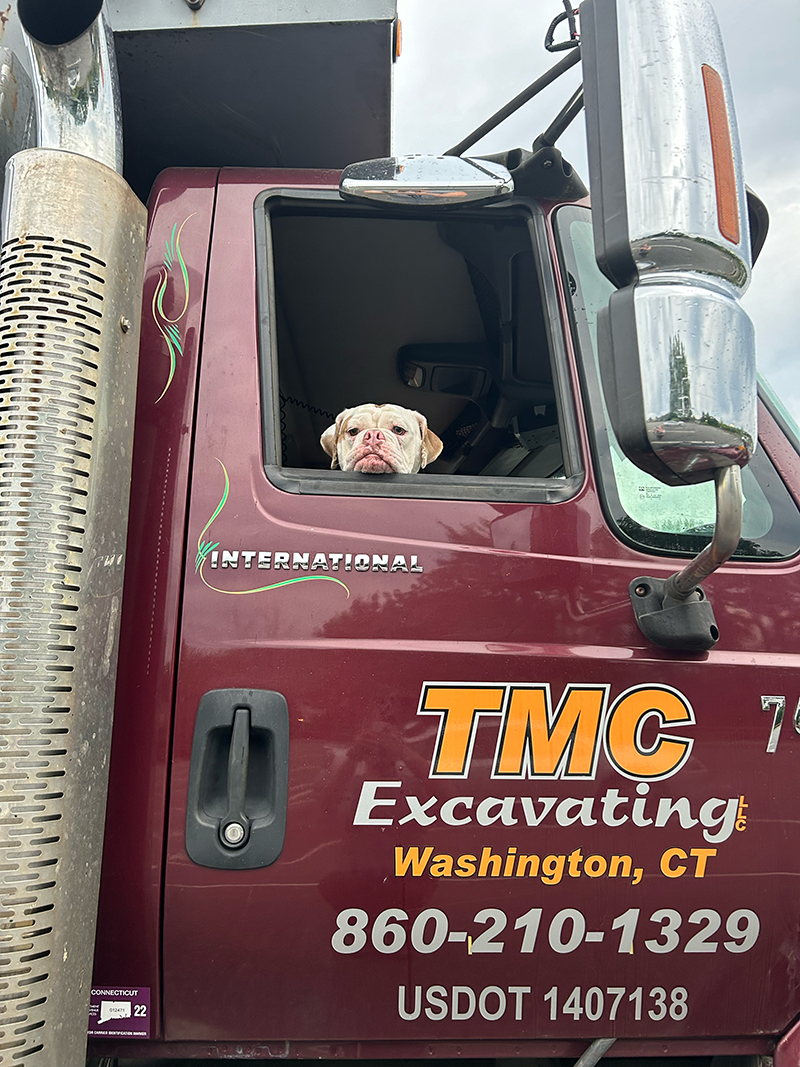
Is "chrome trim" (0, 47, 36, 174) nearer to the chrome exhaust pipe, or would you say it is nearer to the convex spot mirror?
the chrome exhaust pipe

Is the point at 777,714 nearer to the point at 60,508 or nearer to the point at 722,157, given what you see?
the point at 722,157

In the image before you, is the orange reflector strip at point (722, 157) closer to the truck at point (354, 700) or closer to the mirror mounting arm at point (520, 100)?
the truck at point (354, 700)

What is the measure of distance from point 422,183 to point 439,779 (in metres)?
1.23

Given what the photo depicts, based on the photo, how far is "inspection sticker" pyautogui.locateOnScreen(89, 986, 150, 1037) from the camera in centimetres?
133

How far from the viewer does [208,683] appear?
4.54ft

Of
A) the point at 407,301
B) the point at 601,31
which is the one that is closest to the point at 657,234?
the point at 601,31

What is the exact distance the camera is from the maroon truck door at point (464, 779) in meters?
1.35

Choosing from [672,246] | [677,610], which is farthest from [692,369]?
[677,610]

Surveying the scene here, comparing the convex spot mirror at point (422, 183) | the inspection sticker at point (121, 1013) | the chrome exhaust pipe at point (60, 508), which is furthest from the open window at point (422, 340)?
the inspection sticker at point (121, 1013)

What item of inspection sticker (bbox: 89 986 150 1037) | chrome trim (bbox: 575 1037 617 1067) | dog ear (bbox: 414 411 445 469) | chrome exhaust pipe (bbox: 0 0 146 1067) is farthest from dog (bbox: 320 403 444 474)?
chrome trim (bbox: 575 1037 617 1067)

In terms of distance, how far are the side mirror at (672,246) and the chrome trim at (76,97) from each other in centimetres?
97

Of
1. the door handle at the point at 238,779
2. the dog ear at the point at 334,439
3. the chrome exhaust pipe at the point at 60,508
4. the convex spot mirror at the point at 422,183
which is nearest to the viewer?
the chrome exhaust pipe at the point at 60,508

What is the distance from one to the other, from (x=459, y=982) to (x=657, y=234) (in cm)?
135

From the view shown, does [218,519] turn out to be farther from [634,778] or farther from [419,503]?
[634,778]
